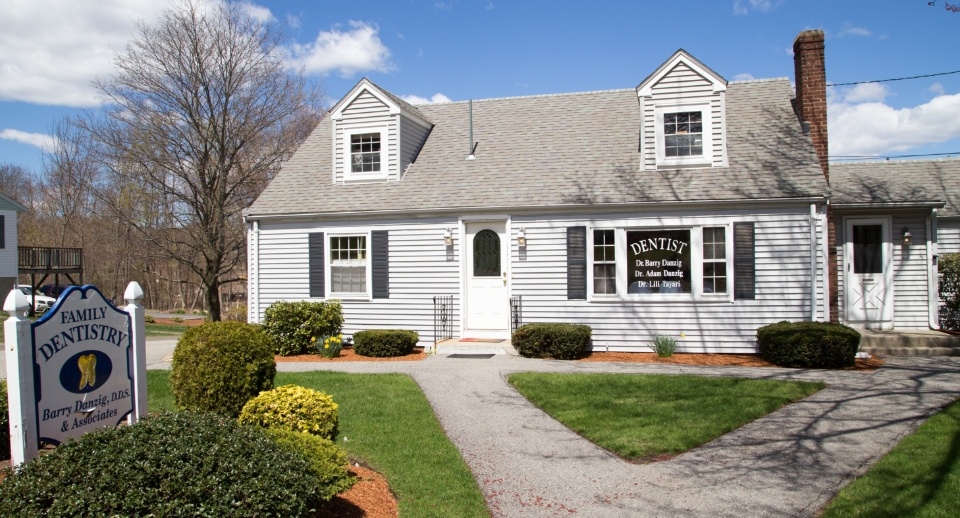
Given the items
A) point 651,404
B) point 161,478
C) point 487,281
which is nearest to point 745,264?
point 487,281

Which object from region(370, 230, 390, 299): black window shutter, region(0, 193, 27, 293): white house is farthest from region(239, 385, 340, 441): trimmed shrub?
region(0, 193, 27, 293): white house

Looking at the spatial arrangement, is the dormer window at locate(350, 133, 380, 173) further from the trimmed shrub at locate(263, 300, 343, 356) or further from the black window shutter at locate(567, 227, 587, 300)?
the black window shutter at locate(567, 227, 587, 300)

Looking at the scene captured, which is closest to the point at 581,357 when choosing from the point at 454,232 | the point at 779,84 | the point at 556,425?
the point at 454,232

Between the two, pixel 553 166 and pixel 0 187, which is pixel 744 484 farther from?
pixel 0 187

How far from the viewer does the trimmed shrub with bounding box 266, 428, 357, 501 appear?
4.97 metres

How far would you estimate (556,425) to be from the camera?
25.6 ft

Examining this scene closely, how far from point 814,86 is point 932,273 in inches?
190

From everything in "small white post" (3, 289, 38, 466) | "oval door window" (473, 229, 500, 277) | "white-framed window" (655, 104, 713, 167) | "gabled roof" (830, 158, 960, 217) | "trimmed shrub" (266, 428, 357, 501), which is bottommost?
"trimmed shrub" (266, 428, 357, 501)

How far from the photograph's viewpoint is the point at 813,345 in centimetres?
1138

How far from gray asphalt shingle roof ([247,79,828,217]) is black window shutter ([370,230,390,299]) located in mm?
687

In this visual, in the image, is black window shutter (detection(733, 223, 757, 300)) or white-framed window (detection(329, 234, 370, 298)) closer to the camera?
black window shutter (detection(733, 223, 757, 300))

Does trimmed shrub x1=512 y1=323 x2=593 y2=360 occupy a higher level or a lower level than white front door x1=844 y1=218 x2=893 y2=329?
lower

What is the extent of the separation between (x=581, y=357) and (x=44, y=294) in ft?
109

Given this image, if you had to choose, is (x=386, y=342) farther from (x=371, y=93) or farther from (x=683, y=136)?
(x=683, y=136)
